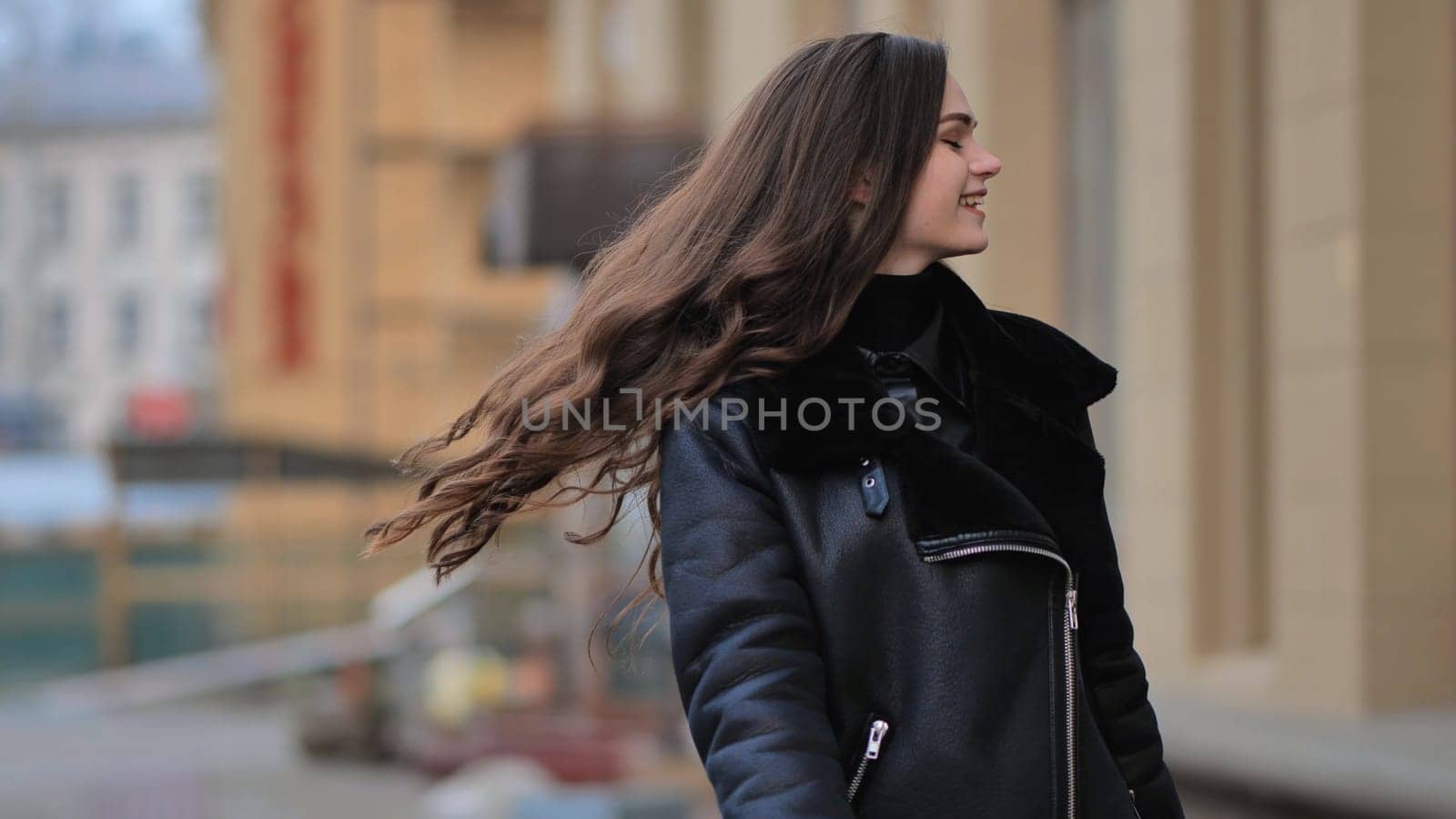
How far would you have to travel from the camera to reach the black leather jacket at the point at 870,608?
6.10 ft

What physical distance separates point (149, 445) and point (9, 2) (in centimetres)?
6644

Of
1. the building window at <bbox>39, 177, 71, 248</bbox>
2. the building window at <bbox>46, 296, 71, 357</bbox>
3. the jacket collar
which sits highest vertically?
the jacket collar

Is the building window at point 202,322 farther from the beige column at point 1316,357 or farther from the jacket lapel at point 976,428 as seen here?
the jacket lapel at point 976,428

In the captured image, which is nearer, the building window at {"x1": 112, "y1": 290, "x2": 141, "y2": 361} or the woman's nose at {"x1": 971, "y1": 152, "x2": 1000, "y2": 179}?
the woman's nose at {"x1": 971, "y1": 152, "x2": 1000, "y2": 179}

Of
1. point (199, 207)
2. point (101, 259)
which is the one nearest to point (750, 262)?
point (199, 207)

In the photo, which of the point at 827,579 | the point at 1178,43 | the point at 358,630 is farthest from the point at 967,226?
the point at 358,630

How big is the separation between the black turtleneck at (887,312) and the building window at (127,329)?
77.0 metres

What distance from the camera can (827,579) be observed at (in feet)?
6.30

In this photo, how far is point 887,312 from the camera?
6.89 ft

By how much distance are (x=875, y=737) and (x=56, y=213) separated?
7676 centimetres

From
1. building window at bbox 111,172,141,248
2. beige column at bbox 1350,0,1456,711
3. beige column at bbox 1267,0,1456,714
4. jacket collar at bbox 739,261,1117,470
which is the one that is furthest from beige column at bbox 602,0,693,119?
building window at bbox 111,172,141,248

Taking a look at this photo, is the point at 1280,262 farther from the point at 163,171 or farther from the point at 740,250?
the point at 163,171

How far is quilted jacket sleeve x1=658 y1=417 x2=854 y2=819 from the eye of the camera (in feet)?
5.89

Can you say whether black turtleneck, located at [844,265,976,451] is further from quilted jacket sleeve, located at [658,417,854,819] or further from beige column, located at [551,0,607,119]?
beige column, located at [551,0,607,119]
